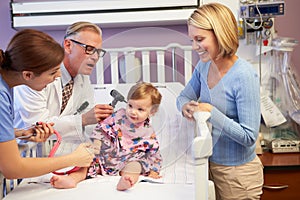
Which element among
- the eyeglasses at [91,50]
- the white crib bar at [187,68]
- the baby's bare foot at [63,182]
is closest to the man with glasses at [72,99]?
the eyeglasses at [91,50]

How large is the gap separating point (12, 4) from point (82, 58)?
0.95 m

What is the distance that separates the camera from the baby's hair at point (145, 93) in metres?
1.37

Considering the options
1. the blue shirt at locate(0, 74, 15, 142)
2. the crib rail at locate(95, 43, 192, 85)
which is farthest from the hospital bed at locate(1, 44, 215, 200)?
the blue shirt at locate(0, 74, 15, 142)

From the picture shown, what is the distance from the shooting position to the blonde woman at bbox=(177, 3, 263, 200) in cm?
148

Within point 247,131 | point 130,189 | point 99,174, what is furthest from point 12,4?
point 247,131

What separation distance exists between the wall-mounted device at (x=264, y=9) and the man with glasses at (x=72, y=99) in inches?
35.2

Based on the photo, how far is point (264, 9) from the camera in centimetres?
214

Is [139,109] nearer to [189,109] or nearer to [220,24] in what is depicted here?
[189,109]

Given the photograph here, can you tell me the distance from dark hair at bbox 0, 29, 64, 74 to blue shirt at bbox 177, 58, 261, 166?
487 millimetres

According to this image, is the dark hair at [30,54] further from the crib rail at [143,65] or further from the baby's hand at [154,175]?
the baby's hand at [154,175]

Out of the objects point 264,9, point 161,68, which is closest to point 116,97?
point 161,68

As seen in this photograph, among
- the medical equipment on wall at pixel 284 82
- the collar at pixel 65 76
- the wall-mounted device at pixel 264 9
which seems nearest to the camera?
the collar at pixel 65 76

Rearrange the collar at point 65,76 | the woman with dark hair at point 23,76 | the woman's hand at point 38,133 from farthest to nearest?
the collar at point 65,76 < the woman's hand at point 38,133 < the woman with dark hair at point 23,76

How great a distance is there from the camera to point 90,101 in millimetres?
1463
